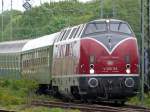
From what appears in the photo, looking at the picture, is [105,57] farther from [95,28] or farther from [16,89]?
Result: [16,89]

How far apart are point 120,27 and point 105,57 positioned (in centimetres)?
154

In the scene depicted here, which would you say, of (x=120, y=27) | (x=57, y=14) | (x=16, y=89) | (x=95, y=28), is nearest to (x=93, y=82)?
(x=95, y=28)

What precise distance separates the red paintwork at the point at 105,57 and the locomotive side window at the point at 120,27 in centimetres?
76

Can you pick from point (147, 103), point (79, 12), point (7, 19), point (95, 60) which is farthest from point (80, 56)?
point (7, 19)

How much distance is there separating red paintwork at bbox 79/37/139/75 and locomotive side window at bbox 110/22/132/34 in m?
0.76

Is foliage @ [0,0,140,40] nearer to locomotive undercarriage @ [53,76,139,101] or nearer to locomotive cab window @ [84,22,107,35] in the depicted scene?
locomotive cab window @ [84,22,107,35]

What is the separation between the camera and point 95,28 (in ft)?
76.1

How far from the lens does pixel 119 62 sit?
73.4 feet

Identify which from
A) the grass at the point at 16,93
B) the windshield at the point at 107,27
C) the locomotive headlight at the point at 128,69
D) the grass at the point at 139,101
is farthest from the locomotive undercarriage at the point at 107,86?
the grass at the point at 139,101

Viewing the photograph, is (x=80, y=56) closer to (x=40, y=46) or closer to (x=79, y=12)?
(x=40, y=46)

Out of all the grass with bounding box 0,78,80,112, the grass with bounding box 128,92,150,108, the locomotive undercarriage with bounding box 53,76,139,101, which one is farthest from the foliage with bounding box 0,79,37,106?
the grass with bounding box 128,92,150,108

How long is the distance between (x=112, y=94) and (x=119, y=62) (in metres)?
1.16

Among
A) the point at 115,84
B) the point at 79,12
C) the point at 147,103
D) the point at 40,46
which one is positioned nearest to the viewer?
the point at 115,84

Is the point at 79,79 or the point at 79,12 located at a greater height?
the point at 79,12
